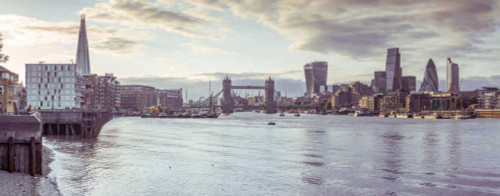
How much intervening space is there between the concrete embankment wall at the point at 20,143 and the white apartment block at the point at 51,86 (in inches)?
4785

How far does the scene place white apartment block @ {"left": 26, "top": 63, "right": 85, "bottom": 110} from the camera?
148 meters

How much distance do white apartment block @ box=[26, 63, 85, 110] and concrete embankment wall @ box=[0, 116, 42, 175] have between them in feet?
399

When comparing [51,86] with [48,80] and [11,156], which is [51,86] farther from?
[11,156]

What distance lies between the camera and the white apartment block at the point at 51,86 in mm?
148125

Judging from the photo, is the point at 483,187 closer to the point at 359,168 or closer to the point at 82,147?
the point at 359,168

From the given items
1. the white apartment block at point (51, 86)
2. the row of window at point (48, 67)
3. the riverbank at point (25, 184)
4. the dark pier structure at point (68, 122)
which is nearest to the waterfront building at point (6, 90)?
the dark pier structure at point (68, 122)

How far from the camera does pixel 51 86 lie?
150375 millimetres

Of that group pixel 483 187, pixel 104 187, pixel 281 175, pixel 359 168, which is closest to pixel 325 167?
pixel 359 168

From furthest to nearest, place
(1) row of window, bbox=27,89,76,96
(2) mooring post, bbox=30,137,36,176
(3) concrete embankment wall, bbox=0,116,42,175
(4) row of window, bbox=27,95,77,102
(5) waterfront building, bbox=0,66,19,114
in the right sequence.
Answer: (1) row of window, bbox=27,89,76,96
(4) row of window, bbox=27,95,77,102
(5) waterfront building, bbox=0,66,19,114
(2) mooring post, bbox=30,137,36,176
(3) concrete embankment wall, bbox=0,116,42,175

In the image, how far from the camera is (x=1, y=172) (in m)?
32.8

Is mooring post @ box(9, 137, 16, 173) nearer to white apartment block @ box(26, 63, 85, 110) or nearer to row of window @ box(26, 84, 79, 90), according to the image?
white apartment block @ box(26, 63, 85, 110)

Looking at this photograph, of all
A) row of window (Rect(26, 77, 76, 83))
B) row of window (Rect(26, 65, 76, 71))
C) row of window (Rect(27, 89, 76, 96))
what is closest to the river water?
row of window (Rect(27, 89, 76, 96))

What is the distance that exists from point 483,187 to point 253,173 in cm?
1821

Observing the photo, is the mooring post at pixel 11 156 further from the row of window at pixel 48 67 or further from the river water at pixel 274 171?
the row of window at pixel 48 67
